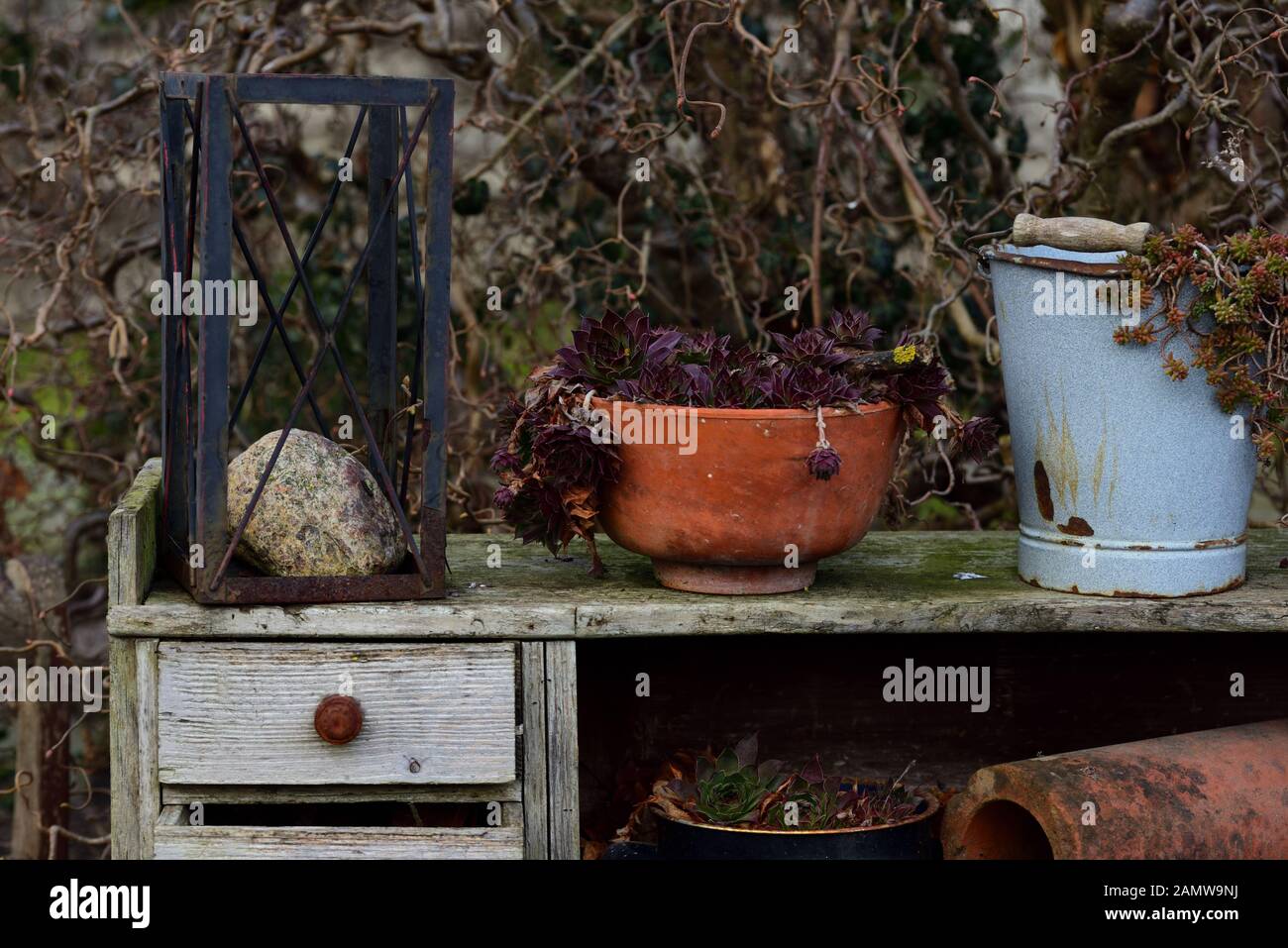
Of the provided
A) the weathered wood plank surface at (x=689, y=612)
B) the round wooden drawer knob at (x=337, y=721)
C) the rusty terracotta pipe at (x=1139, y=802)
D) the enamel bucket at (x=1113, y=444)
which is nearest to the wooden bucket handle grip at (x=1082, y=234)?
the enamel bucket at (x=1113, y=444)

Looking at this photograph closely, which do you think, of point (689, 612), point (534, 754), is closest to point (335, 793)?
point (534, 754)

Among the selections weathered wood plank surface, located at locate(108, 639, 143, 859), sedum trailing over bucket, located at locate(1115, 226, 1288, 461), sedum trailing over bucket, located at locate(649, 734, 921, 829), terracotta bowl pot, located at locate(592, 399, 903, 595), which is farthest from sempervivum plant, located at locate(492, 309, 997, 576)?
weathered wood plank surface, located at locate(108, 639, 143, 859)

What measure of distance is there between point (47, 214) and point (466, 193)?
0.96m

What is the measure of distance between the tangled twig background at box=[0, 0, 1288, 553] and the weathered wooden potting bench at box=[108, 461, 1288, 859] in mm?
1135

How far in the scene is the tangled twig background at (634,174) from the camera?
325 centimetres

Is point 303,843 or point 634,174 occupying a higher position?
point 634,174

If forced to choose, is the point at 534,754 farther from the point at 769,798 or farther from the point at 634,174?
the point at 634,174

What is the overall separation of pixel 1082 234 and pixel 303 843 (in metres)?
1.36

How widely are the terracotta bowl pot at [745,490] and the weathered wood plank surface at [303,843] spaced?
0.50 metres

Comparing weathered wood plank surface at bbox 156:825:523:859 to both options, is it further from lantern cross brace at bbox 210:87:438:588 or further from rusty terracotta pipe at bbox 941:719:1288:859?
rusty terracotta pipe at bbox 941:719:1288:859

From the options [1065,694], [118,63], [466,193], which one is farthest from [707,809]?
[118,63]

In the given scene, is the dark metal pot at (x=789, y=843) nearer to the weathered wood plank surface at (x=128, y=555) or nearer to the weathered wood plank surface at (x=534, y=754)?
the weathered wood plank surface at (x=534, y=754)

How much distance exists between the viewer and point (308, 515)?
6.77ft

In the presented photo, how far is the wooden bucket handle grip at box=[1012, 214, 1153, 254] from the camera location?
2.06 meters
